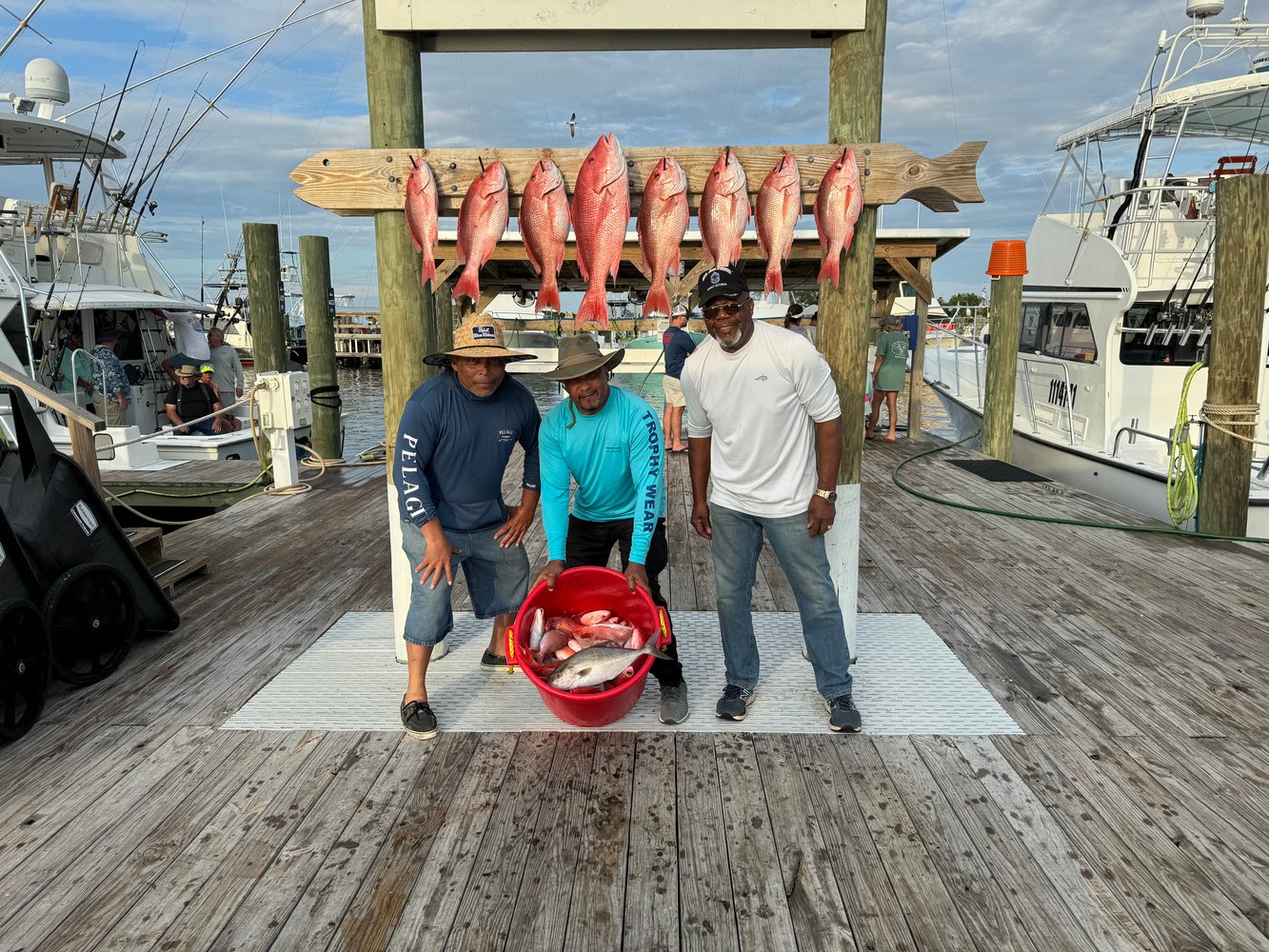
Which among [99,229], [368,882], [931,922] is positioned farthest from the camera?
[99,229]

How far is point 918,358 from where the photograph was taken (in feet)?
38.7

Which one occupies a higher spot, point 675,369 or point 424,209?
point 424,209

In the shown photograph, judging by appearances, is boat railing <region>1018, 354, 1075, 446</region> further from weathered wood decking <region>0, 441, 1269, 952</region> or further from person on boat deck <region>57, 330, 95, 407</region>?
person on boat deck <region>57, 330, 95, 407</region>

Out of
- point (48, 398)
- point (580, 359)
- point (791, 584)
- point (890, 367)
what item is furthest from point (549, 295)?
point (890, 367)

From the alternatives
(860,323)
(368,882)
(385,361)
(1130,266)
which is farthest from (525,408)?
(1130,266)

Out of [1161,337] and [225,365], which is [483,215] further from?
[225,365]

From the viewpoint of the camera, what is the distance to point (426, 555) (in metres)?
3.15

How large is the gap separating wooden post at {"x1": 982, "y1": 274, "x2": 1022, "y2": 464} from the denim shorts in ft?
27.9

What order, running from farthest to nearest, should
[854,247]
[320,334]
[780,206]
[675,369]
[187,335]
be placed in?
[187,335] < [320,334] < [675,369] < [854,247] < [780,206]

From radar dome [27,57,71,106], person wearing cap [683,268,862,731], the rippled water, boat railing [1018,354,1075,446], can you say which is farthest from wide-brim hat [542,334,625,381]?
radar dome [27,57,71,106]

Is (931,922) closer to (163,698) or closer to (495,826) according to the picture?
(495,826)

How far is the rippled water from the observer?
66.0ft

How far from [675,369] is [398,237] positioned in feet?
16.4

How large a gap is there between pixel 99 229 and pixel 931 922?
16.7m
